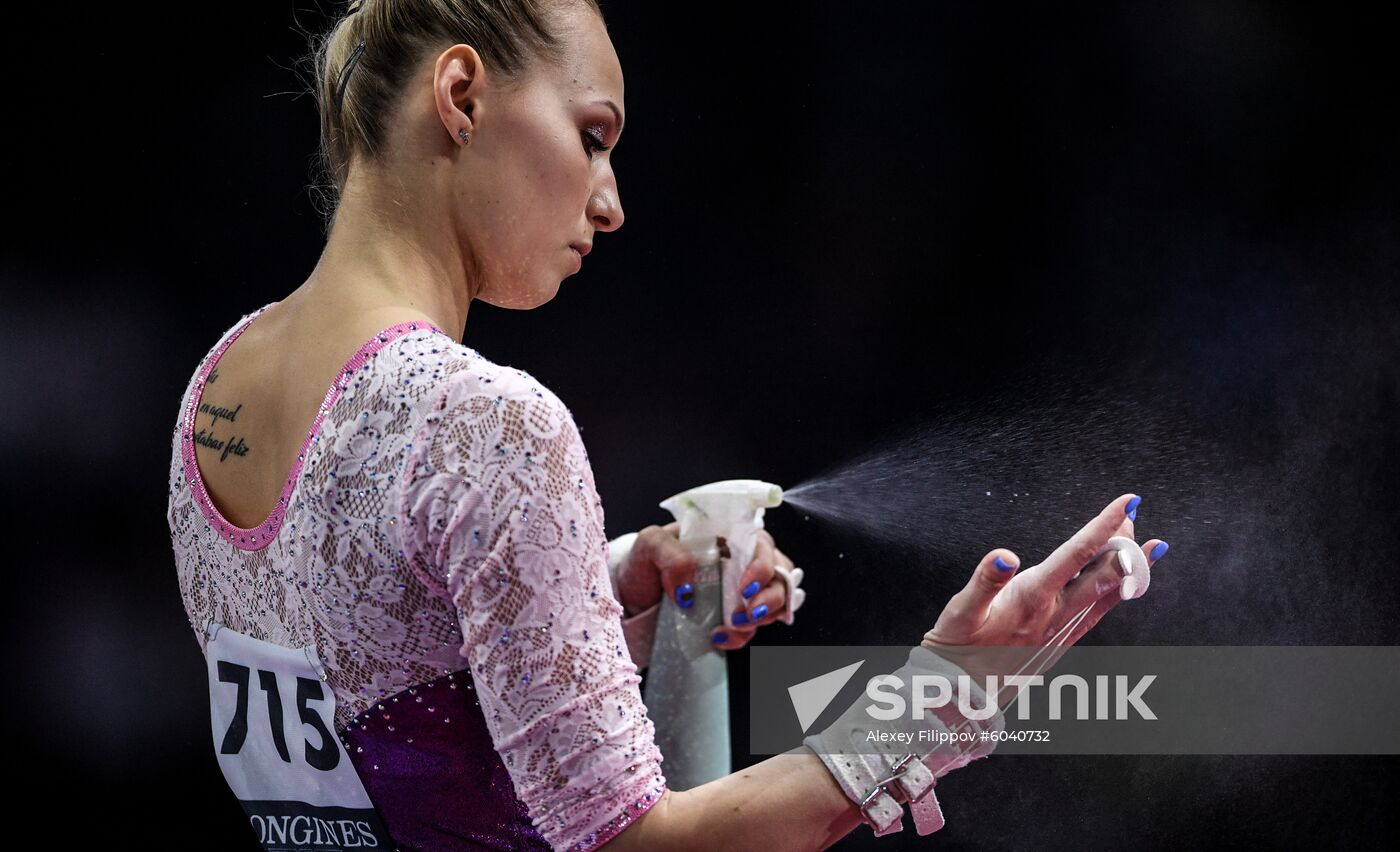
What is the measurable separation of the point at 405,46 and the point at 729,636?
0.84 m

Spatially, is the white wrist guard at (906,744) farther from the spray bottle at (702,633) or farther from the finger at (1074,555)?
the spray bottle at (702,633)

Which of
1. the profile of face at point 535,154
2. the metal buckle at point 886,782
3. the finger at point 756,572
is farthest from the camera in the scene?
the finger at point 756,572

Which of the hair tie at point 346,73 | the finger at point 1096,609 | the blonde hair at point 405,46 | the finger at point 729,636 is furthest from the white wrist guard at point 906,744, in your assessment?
the hair tie at point 346,73

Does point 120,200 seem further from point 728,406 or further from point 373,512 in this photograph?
point 373,512

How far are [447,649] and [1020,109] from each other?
124 cm

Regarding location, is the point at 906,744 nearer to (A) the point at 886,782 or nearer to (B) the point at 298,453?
(A) the point at 886,782

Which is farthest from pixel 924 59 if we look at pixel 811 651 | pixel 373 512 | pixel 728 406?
pixel 373 512

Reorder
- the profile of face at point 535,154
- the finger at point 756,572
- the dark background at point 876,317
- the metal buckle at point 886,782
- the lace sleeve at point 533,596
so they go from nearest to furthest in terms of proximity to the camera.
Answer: the lace sleeve at point 533,596, the metal buckle at point 886,782, the profile of face at point 535,154, the finger at point 756,572, the dark background at point 876,317

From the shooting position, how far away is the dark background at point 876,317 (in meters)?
1.63

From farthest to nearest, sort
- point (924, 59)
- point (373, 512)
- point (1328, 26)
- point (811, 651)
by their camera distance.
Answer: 1. point (811, 651)
2. point (924, 59)
3. point (1328, 26)
4. point (373, 512)

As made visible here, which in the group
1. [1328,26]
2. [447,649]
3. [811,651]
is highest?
[1328,26]

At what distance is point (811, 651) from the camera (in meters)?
1.87

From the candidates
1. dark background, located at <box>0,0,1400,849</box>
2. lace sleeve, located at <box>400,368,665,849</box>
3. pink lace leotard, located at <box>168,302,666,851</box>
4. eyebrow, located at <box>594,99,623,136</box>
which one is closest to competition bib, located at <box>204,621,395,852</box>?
pink lace leotard, located at <box>168,302,666,851</box>

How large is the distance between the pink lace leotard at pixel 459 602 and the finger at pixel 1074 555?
377mm
